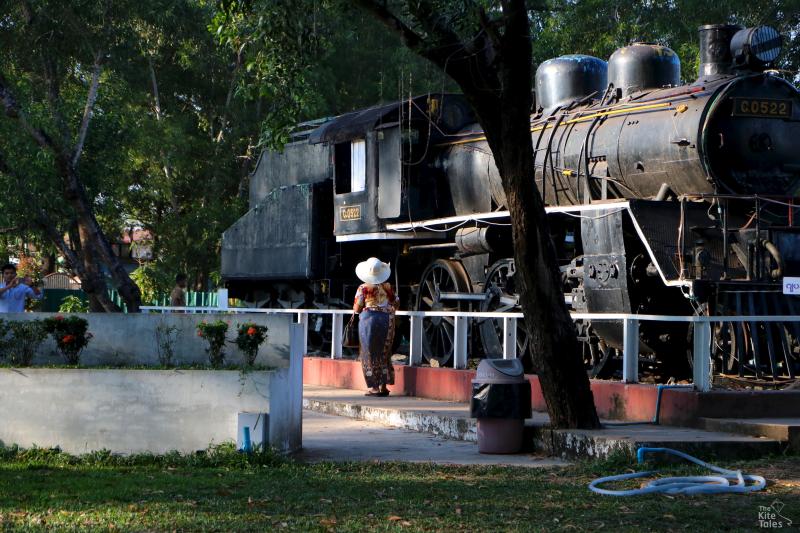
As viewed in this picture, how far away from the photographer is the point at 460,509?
6.82 meters

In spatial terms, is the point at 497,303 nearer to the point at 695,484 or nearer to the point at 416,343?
the point at 416,343

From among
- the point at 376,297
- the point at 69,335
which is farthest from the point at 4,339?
the point at 376,297

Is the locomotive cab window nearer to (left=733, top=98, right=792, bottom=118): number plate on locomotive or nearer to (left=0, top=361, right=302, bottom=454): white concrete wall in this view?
(left=733, top=98, right=792, bottom=118): number plate on locomotive

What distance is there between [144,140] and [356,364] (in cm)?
1736

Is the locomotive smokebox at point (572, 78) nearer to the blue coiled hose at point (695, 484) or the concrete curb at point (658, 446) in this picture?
the concrete curb at point (658, 446)

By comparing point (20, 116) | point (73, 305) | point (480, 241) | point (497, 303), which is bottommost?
point (497, 303)

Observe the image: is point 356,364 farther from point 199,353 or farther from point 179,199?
point 179,199

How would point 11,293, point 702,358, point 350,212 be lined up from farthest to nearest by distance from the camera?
point 350,212, point 11,293, point 702,358

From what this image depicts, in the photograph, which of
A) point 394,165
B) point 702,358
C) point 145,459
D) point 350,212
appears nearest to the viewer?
point 145,459

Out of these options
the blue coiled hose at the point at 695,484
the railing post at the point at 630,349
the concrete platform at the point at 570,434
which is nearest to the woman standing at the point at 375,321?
the concrete platform at the point at 570,434

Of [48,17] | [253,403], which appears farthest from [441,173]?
[48,17]

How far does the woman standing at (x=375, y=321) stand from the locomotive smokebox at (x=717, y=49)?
428cm

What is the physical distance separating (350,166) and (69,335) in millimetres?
8019

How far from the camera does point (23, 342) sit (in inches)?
372
